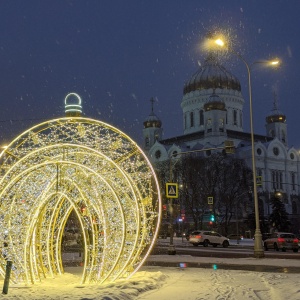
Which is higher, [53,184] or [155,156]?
[155,156]

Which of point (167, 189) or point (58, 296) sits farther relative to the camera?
point (167, 189)

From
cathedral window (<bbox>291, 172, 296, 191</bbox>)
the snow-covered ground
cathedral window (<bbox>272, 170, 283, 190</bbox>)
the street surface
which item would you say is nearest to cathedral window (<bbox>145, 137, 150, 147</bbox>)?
cathedral window (<bbox>272, 170, 283, 190</bbox>)

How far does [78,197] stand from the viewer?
16578mm

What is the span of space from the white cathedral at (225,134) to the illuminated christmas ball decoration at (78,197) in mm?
76331

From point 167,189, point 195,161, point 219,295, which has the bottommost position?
point 219,295

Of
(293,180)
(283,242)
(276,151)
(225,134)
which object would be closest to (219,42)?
(283,242)

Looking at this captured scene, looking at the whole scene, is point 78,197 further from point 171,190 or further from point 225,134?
point 225,134

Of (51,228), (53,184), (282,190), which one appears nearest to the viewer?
(53,184)

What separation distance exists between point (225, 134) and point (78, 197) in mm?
84524

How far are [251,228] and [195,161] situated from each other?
12.1m

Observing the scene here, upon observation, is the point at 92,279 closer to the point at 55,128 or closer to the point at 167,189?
the point at 55,128

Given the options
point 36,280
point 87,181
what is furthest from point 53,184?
point 36,280

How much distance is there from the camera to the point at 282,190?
98812mm

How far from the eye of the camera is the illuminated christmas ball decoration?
15219 millimetres
